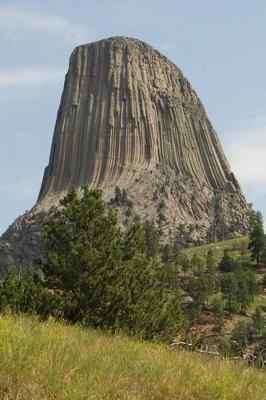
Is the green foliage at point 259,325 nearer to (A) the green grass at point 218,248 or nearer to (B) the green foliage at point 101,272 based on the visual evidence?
(B) the green foliage at point 101,272

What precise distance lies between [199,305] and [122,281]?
6497cm

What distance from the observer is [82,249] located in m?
28.5

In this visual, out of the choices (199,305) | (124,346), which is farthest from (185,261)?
(124,346)

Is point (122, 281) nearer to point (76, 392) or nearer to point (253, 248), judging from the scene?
point (76, 392)

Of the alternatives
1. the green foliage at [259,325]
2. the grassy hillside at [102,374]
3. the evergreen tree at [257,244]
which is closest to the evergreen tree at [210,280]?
the green foliage at [259,325]

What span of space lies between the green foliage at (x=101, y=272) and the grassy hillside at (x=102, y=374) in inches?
683

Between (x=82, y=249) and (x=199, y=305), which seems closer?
(x=82, y=249)

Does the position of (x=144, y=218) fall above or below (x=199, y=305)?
above

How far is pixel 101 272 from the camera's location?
28.1m

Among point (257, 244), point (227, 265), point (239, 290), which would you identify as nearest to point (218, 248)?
point (257, 244)

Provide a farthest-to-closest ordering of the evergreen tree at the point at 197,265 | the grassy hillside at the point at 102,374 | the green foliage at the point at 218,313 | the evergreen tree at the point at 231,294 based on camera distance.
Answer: the evergreen tree at the point at 197,265, the evergreen tree at the point at 231,294, the green foliage at the point at 218,313, the grassy hillside at the point at 102,374

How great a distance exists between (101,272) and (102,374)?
20.6 meters

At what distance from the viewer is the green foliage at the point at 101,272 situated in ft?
90.7

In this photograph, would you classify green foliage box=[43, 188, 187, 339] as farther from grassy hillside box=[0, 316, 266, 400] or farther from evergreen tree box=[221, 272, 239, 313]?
evergreen tree box=[221, 272, 239, 313]
